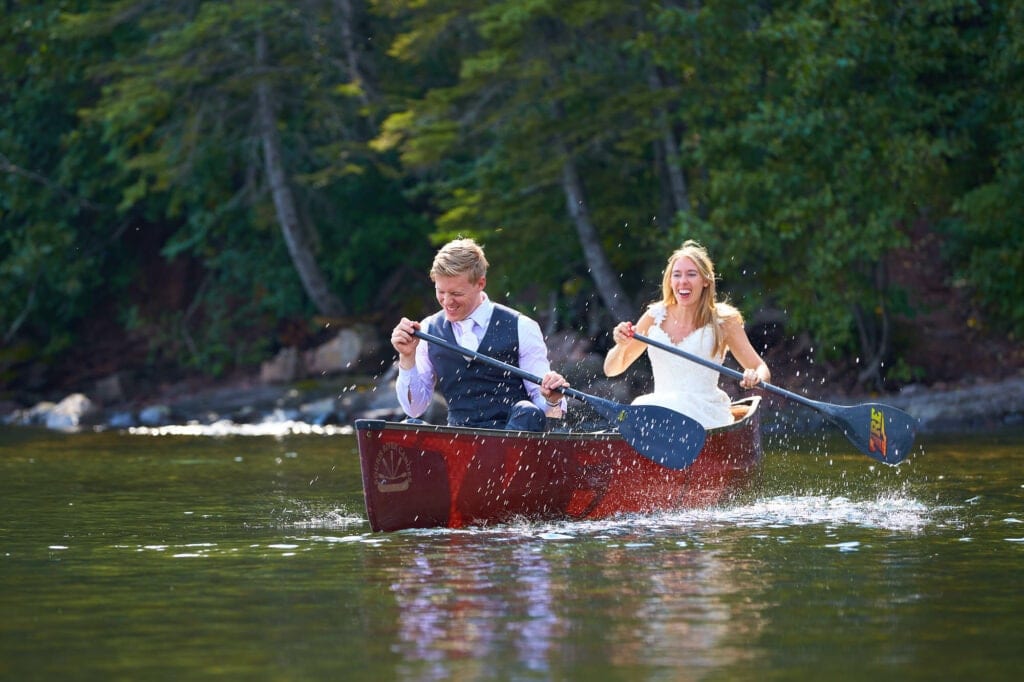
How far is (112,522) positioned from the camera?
9.61m

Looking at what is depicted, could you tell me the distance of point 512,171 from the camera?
2016cm

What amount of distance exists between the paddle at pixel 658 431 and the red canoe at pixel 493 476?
0.08 metres

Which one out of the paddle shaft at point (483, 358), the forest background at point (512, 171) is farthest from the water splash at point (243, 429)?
the paddle shaft at point (483, 358)

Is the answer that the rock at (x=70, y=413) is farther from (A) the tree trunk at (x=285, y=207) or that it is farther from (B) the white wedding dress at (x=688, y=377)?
(B) the white wedding dress at (x=688, y=377)

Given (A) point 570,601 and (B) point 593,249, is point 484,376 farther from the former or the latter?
(B) point 593,249

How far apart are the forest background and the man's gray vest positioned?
910cm

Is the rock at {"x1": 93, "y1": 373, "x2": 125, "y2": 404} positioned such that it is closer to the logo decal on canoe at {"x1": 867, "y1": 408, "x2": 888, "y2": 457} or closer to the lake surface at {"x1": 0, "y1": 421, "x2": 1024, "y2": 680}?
the lake surface at {"x1": 0, "y1": 421, "x2": 1024, "y2": 680}

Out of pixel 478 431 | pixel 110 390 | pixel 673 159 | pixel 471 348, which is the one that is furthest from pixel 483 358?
pixel 110 390

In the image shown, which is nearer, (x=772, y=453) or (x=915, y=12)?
(x=772, y=453)

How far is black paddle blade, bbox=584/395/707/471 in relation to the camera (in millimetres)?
9148

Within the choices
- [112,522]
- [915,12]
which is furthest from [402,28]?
[112,522]

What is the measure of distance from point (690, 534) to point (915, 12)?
34.8ft

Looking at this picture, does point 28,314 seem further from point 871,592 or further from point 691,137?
Result: point 871,592

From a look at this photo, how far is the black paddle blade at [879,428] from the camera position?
32.9ft
